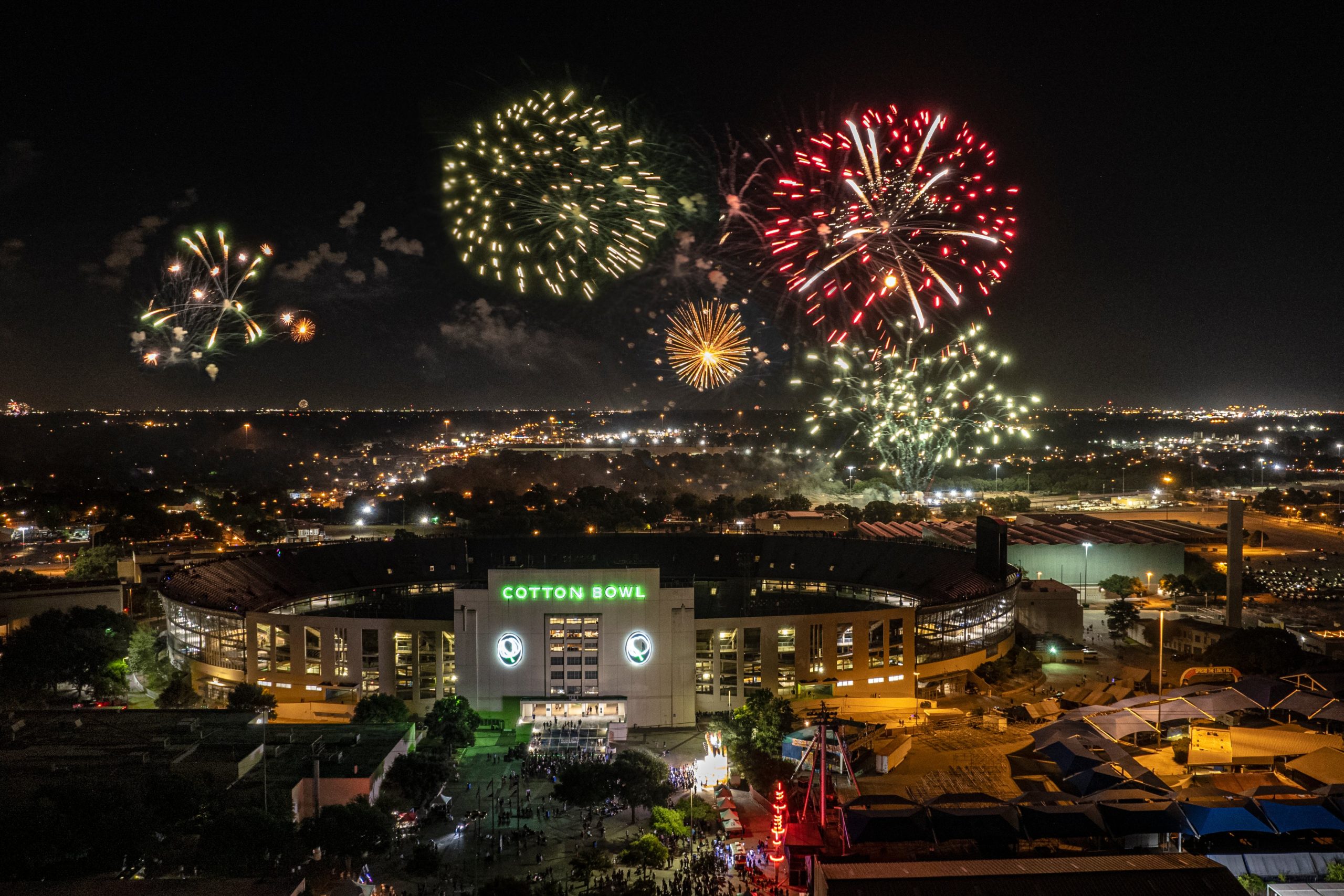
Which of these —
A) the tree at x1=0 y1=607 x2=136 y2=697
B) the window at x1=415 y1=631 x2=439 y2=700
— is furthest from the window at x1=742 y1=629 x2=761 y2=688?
the tree at x1=0 y1=607 x2=136 y2=697

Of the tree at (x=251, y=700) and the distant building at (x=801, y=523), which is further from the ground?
the distant building at (x=801, y=523)

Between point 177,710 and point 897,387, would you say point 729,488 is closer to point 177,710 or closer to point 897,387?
point 897,387

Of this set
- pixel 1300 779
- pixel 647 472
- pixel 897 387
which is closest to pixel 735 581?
pixel 897 387

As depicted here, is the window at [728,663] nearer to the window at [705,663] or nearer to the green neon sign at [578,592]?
the window at [705,663]

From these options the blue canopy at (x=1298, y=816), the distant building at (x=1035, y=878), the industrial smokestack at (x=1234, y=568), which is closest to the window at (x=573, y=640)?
the distant building at (x=1035, y=878)

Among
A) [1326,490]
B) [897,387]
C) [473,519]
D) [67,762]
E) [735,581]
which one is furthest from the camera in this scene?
[1326,490]

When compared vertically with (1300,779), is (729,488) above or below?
above

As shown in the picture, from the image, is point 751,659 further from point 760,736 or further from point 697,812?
point 697,812
